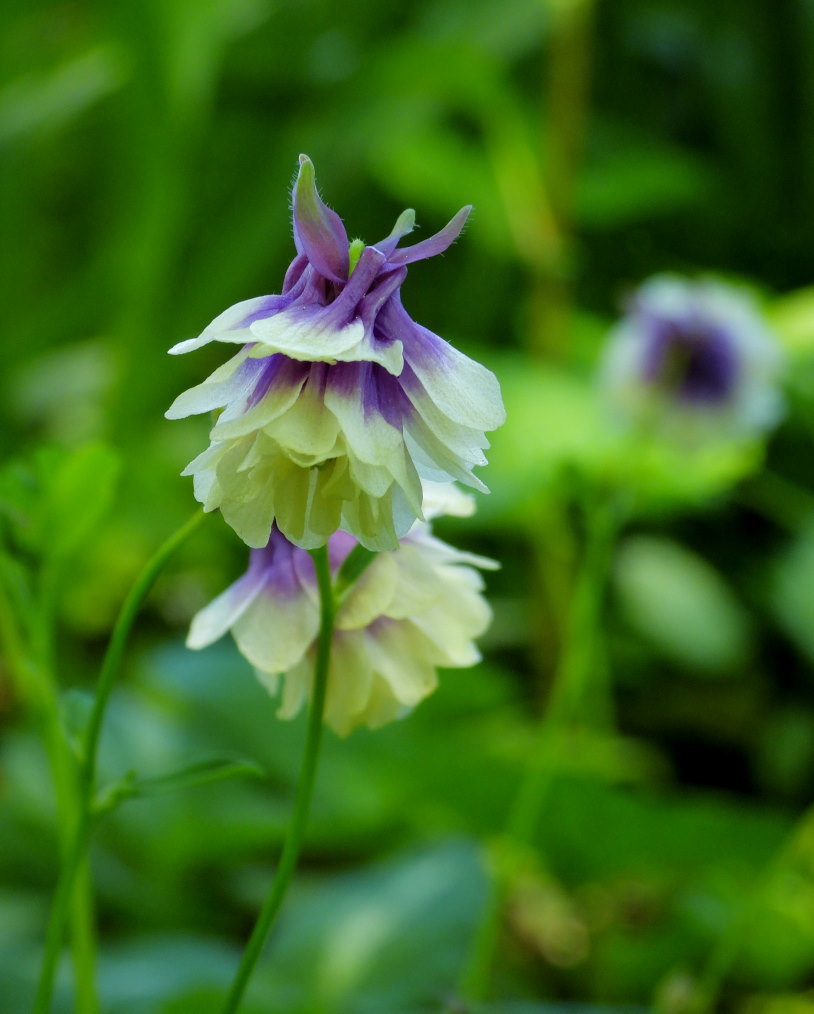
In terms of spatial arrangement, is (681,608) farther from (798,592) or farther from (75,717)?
(75,717)

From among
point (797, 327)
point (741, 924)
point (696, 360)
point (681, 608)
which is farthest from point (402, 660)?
point (681, 608)

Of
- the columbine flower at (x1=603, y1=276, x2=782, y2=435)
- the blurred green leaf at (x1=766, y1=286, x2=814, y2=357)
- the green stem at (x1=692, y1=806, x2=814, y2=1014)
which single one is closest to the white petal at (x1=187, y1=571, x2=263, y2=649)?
the green stem at (x1=692, y1=806, x2=814, y2=1014)

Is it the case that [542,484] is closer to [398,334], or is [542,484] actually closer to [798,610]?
[798,610]

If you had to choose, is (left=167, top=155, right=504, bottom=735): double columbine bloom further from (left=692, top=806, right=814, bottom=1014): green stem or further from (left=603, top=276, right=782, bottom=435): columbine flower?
(left=603, top=276, right=782, bottom=435): columbine flower

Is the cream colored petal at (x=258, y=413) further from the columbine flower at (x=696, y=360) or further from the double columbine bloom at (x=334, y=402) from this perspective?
the columbine flower at (x=696, y=360)

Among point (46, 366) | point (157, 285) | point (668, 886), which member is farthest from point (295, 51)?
point (668, 886)

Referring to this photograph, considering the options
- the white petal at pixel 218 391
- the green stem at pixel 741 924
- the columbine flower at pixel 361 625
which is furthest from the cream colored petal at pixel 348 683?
the green stem at pixel 741 924
